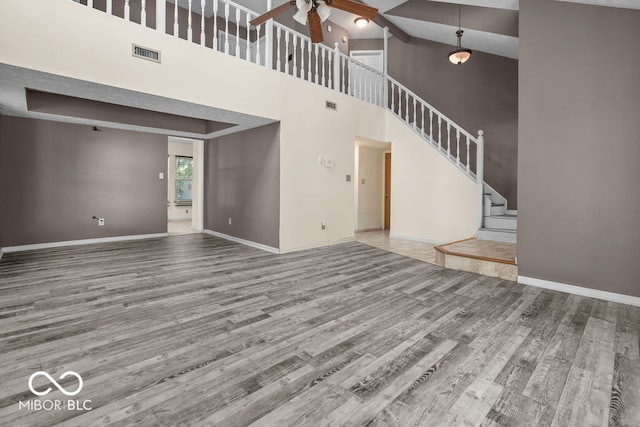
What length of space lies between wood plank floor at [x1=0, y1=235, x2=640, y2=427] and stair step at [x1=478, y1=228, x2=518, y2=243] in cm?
183

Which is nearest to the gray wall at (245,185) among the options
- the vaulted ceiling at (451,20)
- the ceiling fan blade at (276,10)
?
the ceiling fan blade at (276,10)

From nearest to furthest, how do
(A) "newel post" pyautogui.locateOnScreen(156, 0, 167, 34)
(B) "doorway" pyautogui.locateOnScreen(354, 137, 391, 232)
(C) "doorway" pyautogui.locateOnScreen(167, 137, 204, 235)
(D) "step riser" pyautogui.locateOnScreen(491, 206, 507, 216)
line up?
(A) "newel post" pyautogui.locateOnScreen(156, 0, 167, 34), (D) "step riser" pyautogui.locateOnScreen(491, 206, 507, 216), (B) "doorway" pyautogui.locateOnScreen(354, 137, 391, 232), (C) "doorway" pyautogui.locateOnScreen(167, 137, 204, 235)

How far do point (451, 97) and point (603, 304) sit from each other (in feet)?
18.7

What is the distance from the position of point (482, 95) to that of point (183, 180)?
9120 millimetres

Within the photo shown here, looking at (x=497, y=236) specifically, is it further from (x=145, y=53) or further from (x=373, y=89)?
(x=145, y=53)

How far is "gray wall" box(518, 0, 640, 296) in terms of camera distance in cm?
303

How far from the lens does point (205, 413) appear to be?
4.88ft

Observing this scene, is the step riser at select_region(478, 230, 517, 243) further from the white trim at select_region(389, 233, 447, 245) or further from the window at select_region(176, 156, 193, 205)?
the window at select_region(176, 156, 193, 205)

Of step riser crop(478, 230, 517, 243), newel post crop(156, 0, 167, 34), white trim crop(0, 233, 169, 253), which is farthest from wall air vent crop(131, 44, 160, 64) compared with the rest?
step riser crop(478, 230, 517, 243)

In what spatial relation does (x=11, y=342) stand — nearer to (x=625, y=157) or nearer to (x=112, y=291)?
(x=112, y=291)

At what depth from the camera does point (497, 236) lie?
17.3ft

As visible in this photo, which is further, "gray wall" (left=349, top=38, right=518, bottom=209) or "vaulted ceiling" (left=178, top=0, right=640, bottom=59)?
"gray wall" (left=349, top=38, right=518, bottom=209)

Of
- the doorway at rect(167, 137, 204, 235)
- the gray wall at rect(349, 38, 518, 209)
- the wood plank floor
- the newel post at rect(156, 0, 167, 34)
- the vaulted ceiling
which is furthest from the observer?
the doorway at rect(167, 137, 204, 235)

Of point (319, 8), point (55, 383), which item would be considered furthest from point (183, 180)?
point (55, 383)
